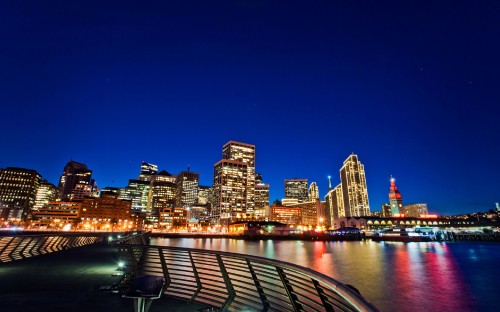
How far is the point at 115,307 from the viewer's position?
622 cm

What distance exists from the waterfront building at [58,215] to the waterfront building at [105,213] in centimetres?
411

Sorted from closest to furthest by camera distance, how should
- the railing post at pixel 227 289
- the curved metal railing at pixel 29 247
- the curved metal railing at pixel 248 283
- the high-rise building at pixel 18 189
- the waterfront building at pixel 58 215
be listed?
the curved metal railing at pixel 248 283
the railing post at pixel 227 289
the curved metal railing at pixel 29 247
the waterfront building at pixel 58 215
the high-rise building at pixel 18 189

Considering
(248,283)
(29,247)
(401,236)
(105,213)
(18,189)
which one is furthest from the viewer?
(18,189)

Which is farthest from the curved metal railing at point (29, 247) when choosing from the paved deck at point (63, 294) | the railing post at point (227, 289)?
the railing post at point (227, 289)

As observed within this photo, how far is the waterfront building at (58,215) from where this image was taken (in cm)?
15025

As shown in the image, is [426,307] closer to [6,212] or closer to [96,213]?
[96,213]

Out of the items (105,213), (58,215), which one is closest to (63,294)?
(58,215)

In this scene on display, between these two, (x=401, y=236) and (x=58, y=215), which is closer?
(x=401, y=236)

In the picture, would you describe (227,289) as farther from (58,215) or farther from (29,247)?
(58,215)

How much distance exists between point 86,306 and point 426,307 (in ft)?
60.6

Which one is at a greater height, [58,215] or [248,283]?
[58,215]

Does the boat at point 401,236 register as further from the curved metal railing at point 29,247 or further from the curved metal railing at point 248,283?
the curved metal railing at point 248,283

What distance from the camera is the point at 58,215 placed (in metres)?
155

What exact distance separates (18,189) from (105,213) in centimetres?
6847
